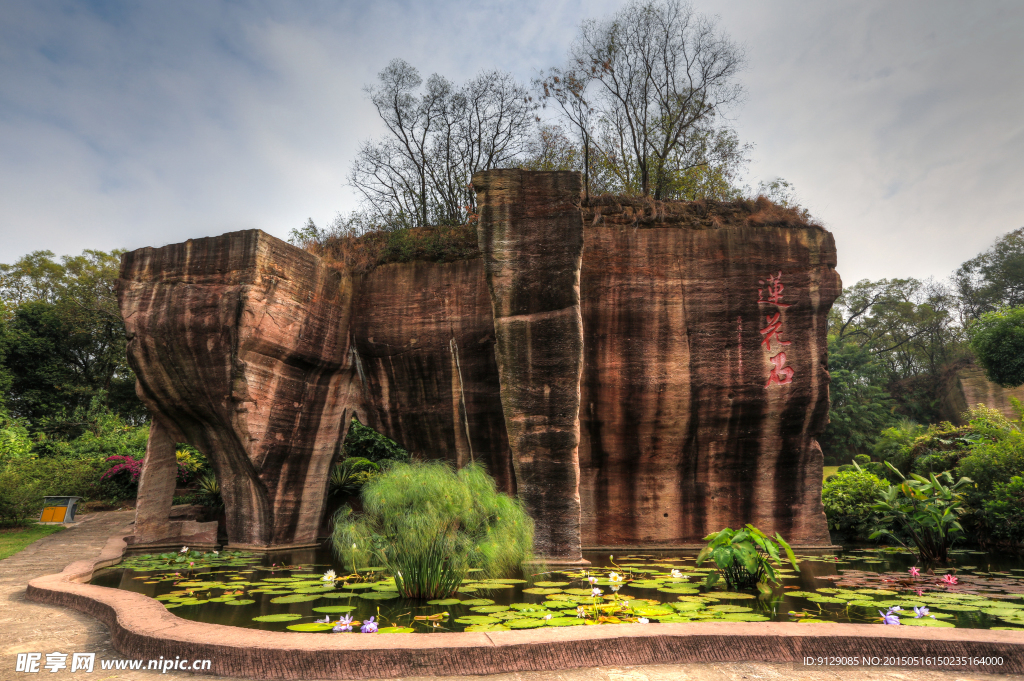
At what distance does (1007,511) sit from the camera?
7984mm

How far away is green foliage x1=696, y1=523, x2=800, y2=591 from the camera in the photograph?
4.77m

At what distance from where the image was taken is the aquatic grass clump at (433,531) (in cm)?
438

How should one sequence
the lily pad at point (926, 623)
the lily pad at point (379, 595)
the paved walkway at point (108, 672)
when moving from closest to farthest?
the paved walkway at point (108, 672) < the lily pad at point (926, 623) < the lily pad at point (379, 595)

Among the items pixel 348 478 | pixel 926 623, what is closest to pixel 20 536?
pixel 348 478

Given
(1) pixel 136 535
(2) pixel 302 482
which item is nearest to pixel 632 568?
(2) pixel 302 482

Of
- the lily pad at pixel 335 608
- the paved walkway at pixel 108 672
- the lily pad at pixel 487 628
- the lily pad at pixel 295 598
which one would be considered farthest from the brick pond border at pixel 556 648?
the lily pad at pixel 295 598

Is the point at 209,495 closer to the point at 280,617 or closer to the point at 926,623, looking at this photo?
the point at 280,617

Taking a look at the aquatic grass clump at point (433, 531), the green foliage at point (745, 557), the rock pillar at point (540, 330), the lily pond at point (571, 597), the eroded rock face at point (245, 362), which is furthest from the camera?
the eroded rock face at point (245, 362)

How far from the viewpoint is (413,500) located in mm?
4906

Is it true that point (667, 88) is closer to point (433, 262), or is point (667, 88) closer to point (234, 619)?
point (433, 262)

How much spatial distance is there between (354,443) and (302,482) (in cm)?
455

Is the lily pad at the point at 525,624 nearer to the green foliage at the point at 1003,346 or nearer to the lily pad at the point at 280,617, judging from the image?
the lily pad at the point at 280,617

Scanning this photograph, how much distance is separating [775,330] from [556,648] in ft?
25.9

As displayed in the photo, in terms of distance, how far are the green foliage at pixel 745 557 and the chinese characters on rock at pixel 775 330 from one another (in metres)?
4.80
